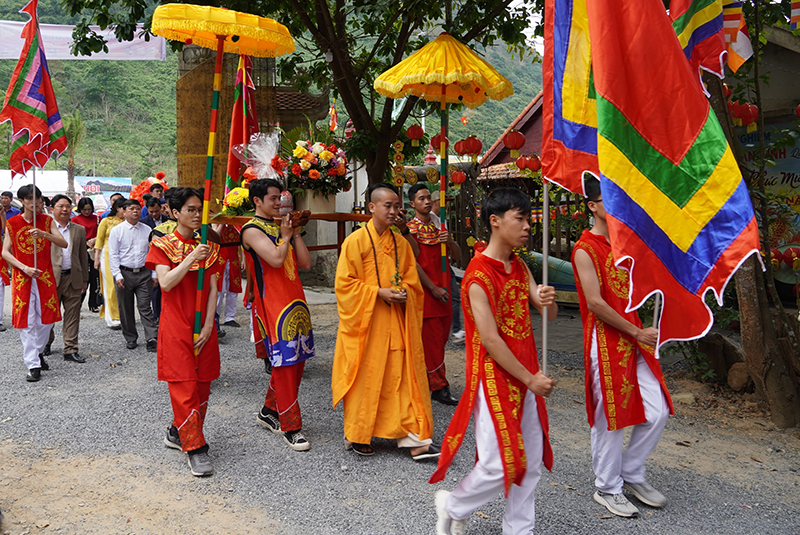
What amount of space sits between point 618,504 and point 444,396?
87.3 inches

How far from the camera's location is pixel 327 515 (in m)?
3.54

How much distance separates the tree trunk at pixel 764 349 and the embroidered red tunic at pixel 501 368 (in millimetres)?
2784

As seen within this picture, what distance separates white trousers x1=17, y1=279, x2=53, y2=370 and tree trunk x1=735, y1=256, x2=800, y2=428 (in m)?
6.46

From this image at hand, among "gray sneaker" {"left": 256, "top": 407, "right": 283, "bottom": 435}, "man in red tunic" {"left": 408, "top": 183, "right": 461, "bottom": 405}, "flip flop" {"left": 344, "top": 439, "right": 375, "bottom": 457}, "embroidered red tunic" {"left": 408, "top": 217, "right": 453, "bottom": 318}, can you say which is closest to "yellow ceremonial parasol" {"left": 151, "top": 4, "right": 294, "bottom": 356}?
"gray sneaker" {"left": 256, "top": 407, "right": 283, "bottom": 435}

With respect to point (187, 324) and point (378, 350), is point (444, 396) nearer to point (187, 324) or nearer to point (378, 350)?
point (378, 350)

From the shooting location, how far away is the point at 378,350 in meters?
4.36

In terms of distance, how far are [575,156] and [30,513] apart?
11.3ft

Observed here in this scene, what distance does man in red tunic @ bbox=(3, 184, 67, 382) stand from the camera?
21.3 ft

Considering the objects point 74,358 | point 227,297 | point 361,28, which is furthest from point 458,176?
point 74,358

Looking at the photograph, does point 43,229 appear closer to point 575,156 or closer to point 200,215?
point 200,215

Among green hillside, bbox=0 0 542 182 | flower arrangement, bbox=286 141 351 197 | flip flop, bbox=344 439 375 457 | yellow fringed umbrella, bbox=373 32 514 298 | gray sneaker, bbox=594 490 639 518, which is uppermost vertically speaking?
green hillside, bbox=0 0 542 182

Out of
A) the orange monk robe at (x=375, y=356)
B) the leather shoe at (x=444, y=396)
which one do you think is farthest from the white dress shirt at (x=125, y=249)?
the orange monk robe at (x=375, y=356)

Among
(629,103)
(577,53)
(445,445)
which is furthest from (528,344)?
(577,53)

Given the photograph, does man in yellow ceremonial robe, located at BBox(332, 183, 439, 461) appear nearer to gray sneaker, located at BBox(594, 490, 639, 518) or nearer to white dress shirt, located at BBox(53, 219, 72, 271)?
gray sneaker, located at BBox(594, 490, 639, 518)
